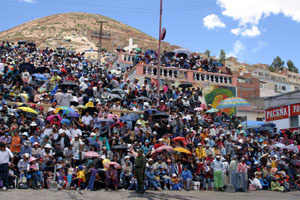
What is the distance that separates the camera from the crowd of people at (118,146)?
12.3 meters

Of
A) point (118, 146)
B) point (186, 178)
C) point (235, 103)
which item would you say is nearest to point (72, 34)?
point (235, 103)

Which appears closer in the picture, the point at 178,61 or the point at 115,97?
the point at 115,97

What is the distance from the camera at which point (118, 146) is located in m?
13.5

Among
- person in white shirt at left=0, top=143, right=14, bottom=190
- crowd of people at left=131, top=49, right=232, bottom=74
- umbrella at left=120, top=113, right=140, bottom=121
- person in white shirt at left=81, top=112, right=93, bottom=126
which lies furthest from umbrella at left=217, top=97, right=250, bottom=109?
person in white shirt at left=0, top=143, right=14, bottom=190

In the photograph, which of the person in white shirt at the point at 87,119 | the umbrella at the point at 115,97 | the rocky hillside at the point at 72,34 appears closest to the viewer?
the person in white shirt at the point at 87,119

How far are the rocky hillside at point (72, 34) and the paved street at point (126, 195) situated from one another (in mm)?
68562

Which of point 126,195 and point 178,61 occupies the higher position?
point 178,61

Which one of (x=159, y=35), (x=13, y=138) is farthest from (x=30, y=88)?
(x=159, y=35)

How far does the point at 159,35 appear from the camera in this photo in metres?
22.6

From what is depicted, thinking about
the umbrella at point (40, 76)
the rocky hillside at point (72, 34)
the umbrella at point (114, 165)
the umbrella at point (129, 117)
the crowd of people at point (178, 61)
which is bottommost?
the umbrella at point (114, 165)

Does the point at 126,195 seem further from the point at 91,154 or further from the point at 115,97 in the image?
the point at 115,97

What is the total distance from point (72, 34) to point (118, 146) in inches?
3652

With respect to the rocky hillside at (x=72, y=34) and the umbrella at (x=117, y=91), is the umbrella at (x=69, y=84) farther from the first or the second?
the rocky hillside at (x=72, y=34)

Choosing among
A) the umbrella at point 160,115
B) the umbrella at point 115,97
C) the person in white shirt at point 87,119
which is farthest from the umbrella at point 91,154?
the umbrella at point 115,97
